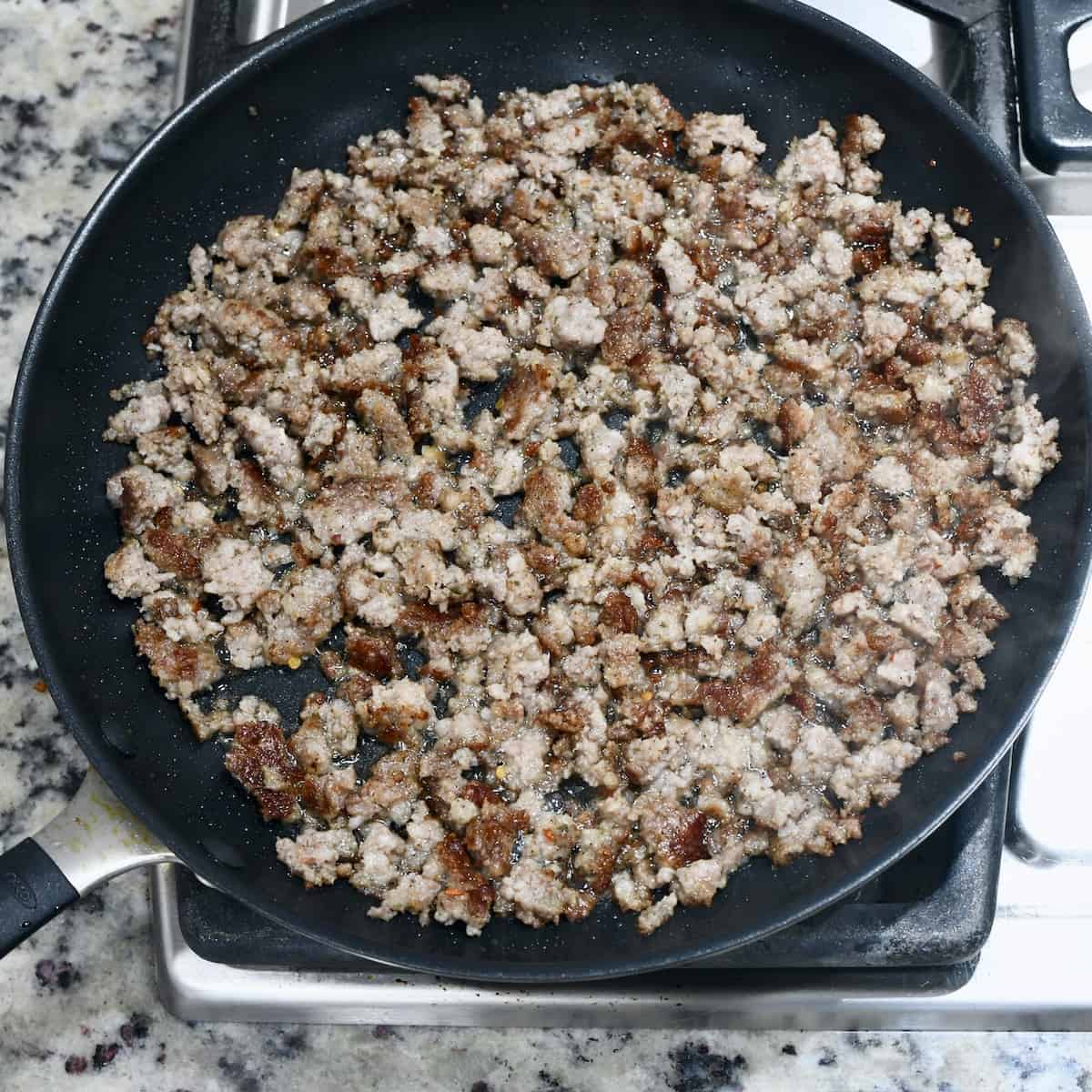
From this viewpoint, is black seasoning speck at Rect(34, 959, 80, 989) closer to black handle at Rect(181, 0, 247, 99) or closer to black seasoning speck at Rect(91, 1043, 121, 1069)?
black seasoning speck at Rect(91, 1043, 121, 1069)

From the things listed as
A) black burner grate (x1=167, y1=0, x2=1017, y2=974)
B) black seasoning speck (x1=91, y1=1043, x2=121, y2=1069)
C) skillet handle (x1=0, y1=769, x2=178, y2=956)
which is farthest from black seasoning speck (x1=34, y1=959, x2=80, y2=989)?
skillet handle (x1=0, y1=769, x2=178, y2=956)

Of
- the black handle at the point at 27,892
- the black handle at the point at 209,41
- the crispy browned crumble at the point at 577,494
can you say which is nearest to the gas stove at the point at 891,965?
the crispy browned crumble at the point at 577,494

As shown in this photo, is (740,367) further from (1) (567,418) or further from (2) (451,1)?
(2) (451,1)

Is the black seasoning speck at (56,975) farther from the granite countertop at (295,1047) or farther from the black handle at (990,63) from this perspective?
the black handle at (990,63)

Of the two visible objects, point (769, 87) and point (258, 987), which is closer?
point (258, 987)

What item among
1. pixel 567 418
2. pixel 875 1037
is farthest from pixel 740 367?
pixel 875 1037

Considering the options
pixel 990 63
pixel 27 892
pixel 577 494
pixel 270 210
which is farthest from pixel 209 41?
pixel 27 892
